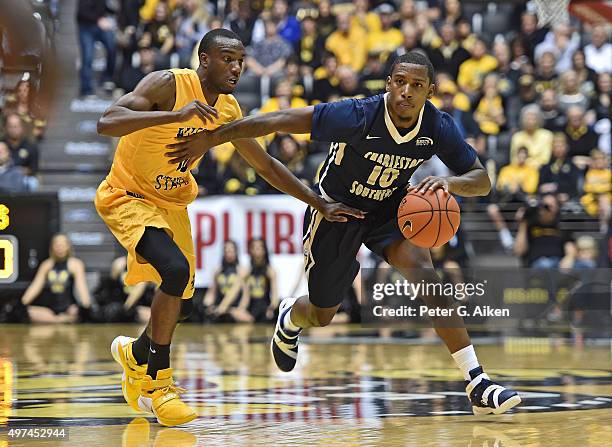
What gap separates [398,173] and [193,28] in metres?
10.7

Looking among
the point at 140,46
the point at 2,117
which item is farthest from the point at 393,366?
the point at 140,46

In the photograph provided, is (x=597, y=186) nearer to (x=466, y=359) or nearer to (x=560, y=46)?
(x=560, y=46)

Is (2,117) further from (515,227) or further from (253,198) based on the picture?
(515,227)

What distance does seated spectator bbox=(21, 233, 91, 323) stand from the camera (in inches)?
527

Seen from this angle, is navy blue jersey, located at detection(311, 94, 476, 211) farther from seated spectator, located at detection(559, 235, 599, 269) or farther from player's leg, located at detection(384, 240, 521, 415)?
seated spectator, located at detection(559, 235, 599, 269)

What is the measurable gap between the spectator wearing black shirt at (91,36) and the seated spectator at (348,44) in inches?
123

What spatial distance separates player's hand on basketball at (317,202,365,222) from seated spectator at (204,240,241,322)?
21.8ft

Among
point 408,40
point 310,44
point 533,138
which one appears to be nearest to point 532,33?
point 408,40

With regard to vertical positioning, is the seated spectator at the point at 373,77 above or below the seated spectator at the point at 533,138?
above

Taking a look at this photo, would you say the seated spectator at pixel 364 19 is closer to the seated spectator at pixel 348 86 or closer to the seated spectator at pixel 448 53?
the seated spectator at pixel 448 53

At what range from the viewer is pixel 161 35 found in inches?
647

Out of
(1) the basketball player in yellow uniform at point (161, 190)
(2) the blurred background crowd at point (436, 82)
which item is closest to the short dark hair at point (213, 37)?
(1) the basketball player in yellow uniform at point (161, 190)

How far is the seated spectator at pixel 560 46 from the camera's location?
1595 cm

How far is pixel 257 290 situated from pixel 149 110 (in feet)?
24.6
